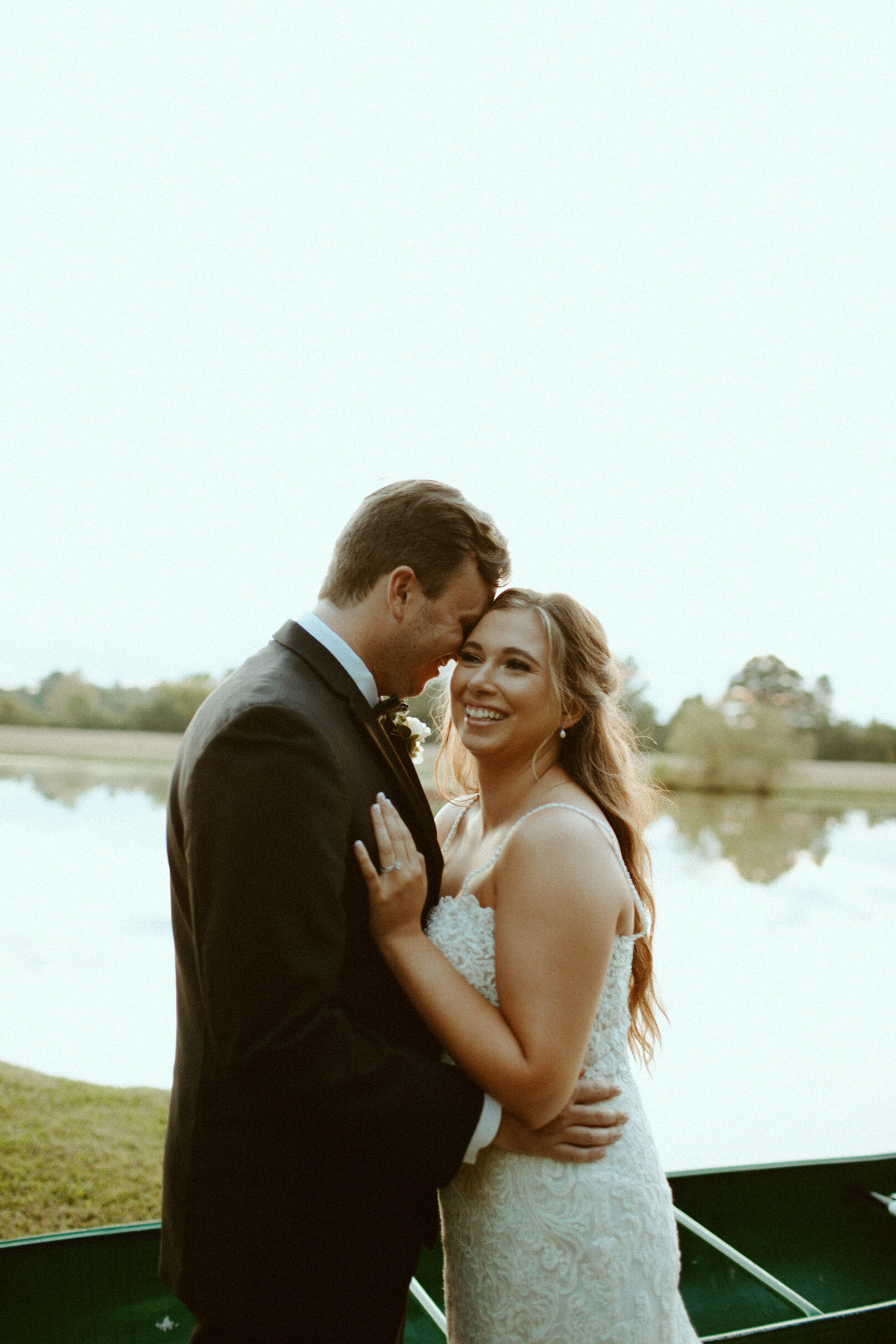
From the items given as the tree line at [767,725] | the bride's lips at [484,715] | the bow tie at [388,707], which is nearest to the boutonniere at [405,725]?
the bow tie at [388,707]

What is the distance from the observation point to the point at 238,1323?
1373 millimetres

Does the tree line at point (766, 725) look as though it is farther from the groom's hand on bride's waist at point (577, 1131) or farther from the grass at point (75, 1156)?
the groom's hand on bride's waist at point (577, 1131)

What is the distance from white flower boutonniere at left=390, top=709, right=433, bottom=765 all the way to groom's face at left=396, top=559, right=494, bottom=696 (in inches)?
2.1

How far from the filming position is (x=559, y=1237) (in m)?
1.57

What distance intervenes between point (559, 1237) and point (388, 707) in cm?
93

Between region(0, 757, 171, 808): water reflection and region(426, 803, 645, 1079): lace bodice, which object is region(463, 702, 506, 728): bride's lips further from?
region(0, 757, 171, 808): water reflection

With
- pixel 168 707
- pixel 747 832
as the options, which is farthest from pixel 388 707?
pixel 747 832

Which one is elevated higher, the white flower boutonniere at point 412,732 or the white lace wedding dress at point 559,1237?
the white flower boutonniere at point 412,732

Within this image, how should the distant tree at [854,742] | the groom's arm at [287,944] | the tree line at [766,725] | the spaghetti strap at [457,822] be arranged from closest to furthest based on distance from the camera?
1. the groom's arm at [287,944]
2. the spaghetti strap at [457,822]
3. the distant tree at [854,742]
4. the tree line at [766,725]

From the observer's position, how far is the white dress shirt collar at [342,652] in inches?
61.5

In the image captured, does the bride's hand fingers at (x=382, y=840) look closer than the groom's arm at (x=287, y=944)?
No

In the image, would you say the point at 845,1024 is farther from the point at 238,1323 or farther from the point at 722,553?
the point at 238,1323

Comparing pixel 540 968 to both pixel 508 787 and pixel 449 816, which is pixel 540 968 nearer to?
pixel 508 787

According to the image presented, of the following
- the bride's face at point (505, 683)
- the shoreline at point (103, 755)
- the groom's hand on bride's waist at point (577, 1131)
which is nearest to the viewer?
the groom's hand on bride's waist at point (577, 1131)
